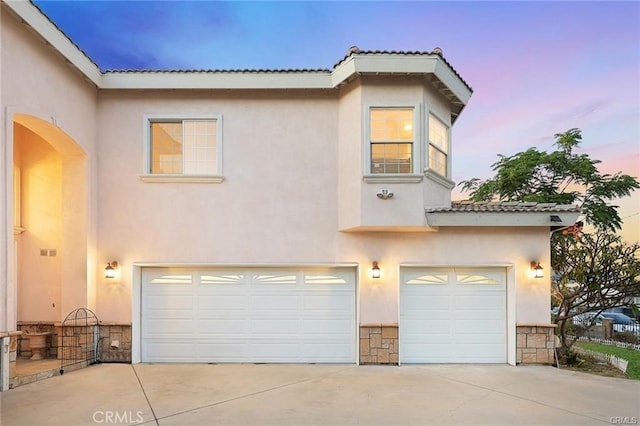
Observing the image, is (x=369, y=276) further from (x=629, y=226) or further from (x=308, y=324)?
(x=629, y=226)

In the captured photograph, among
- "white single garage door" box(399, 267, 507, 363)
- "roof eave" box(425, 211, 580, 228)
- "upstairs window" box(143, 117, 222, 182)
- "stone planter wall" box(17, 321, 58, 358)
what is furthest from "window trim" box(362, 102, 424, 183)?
"stone planter wall" box(17, 321, 58, 358)

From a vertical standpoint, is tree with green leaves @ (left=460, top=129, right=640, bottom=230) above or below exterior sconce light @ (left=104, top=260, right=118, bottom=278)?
above

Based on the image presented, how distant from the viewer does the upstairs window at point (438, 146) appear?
7.83 meters

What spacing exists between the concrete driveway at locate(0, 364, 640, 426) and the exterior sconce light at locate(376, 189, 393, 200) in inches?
141

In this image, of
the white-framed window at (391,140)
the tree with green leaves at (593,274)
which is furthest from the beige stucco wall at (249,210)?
the tree with green leaves at (593,274)

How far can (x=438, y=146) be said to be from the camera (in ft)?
26.3

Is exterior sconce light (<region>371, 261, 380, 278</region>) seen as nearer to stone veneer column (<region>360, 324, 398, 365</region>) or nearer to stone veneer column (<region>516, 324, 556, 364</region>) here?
stone veneer column (<region>360, 324, 398, 365</region>)

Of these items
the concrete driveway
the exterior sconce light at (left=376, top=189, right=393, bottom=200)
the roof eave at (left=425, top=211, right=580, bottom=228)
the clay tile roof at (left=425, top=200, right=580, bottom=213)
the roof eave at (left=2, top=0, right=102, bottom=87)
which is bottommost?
the concrete driveway

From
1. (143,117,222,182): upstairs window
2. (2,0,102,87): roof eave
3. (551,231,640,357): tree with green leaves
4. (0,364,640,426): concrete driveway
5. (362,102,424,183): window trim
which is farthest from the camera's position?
(551,231,640,357): tree with green leaves

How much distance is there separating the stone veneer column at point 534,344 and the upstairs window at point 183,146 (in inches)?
310

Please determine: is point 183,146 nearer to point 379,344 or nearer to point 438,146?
point 438,146

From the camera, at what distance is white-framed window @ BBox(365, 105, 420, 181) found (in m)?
7.45

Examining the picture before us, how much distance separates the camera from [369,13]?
9609mm

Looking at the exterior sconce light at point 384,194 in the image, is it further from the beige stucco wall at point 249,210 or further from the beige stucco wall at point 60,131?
the beige stucco wall at point 60,131
